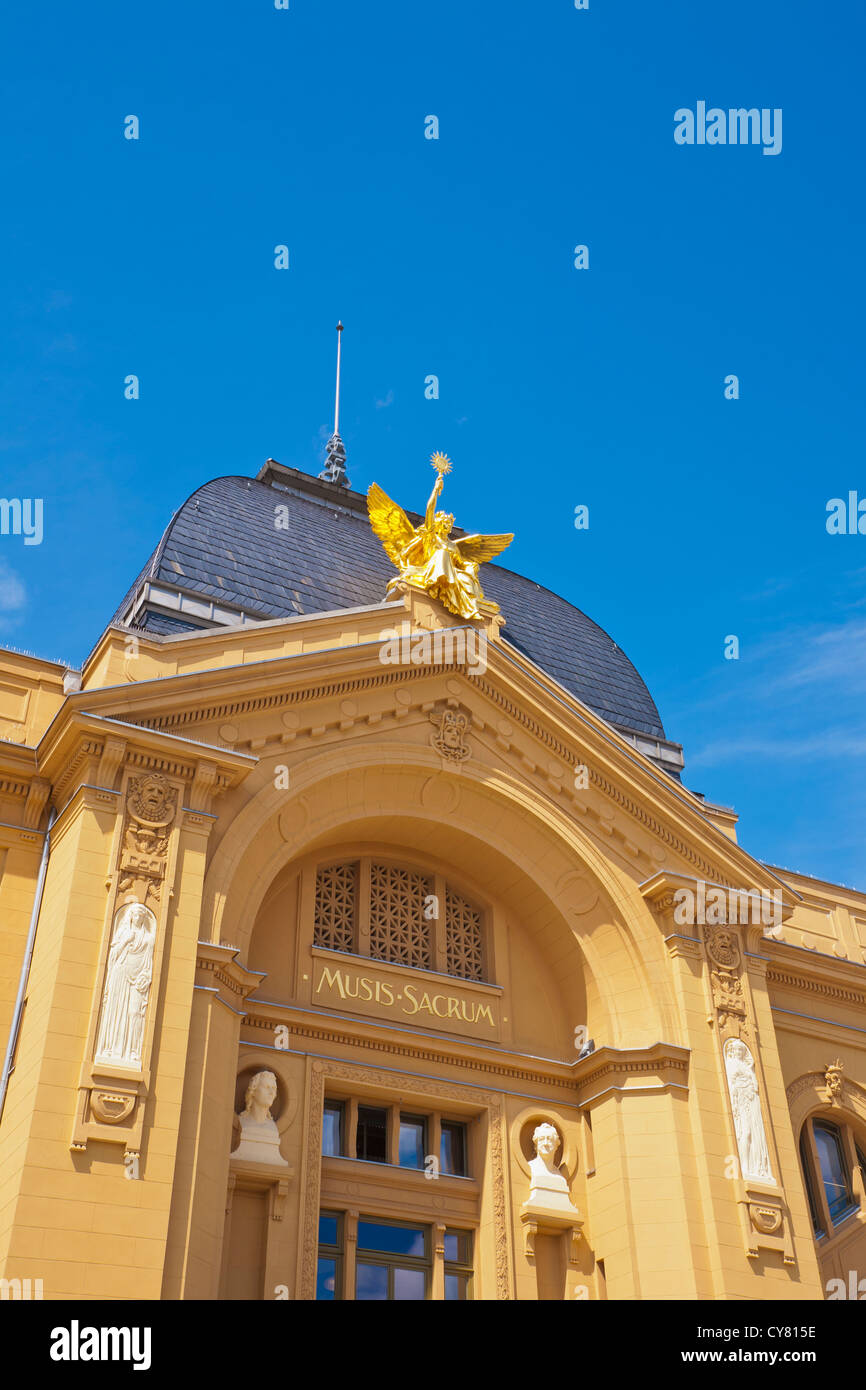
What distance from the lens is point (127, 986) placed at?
18.7m

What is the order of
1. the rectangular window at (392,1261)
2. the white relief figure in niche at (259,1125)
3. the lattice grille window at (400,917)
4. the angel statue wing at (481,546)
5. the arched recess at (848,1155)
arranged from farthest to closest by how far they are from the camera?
the angel statue wing at (481,546) → the arched recess at (848,1155) → the lattice grille window at (400,917) → the rectangular window at (392,1261) → the white relief figure in niche at (259,1125)

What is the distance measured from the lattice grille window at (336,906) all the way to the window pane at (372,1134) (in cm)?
269

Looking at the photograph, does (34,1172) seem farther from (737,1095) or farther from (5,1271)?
(737,1095)

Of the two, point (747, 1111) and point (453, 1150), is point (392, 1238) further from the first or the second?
point (747, 1111)

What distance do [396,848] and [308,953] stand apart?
303 centimetres

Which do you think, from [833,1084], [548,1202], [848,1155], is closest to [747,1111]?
[548,1202]

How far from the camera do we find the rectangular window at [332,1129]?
21.8 m

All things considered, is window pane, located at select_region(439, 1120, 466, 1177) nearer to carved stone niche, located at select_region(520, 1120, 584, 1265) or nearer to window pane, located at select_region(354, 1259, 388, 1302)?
carved stone niche, located at select_region(520, 1120, 584, 1265)

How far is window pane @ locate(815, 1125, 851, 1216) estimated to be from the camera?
25.4 m

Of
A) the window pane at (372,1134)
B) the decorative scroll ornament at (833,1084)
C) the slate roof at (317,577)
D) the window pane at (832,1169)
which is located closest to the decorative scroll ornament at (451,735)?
the slate roof at (317,577)

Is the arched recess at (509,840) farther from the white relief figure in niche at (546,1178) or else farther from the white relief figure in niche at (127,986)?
the white relief figure in niche at (127,986)

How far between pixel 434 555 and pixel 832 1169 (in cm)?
1354

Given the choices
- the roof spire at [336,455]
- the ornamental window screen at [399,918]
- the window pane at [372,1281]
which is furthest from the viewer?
the roof spire at [336,455]
